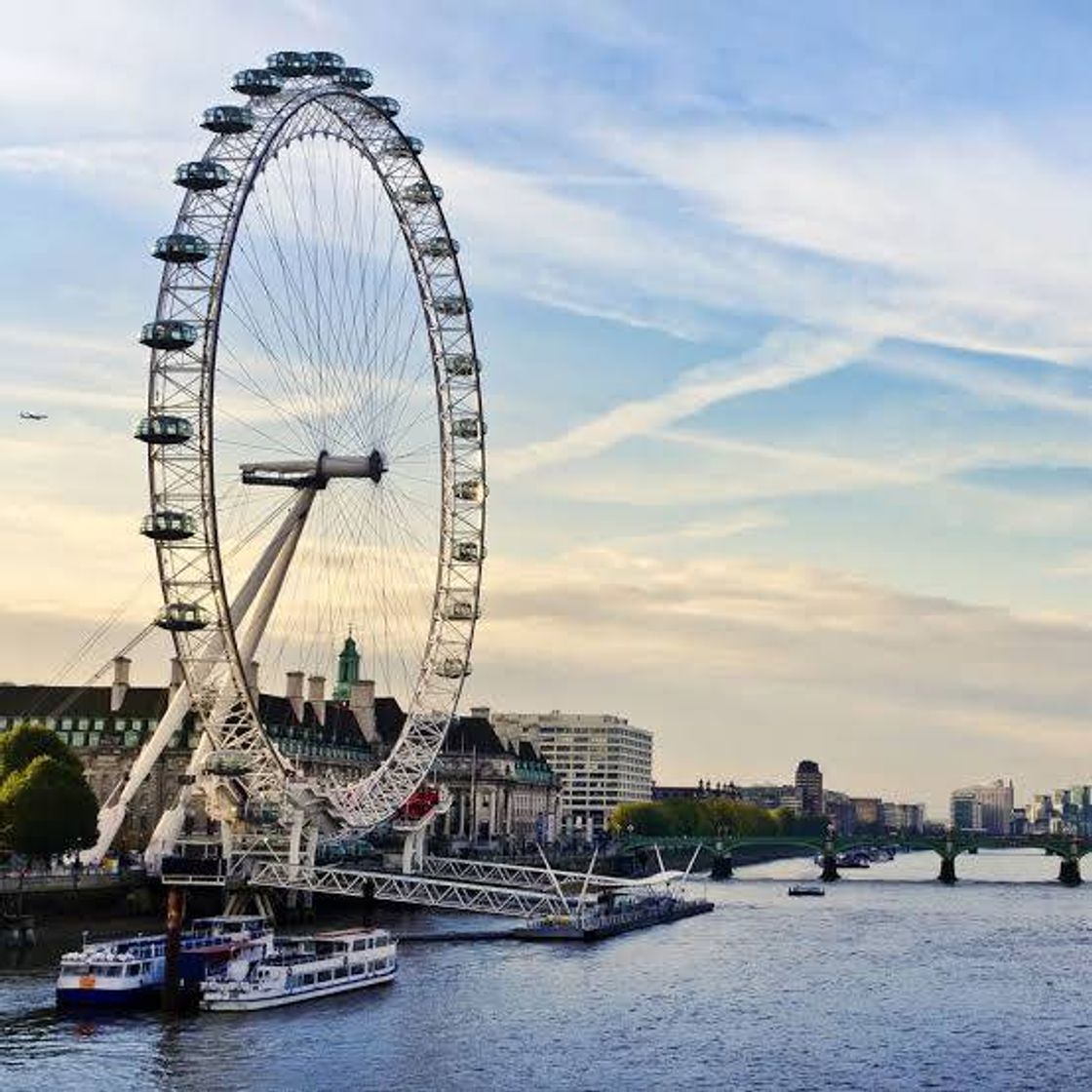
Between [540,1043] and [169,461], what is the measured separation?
109 feet

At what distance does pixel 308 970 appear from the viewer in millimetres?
79000

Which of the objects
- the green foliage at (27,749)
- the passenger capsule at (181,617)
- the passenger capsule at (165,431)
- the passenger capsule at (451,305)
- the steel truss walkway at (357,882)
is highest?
the passenger capsule at (451,305)

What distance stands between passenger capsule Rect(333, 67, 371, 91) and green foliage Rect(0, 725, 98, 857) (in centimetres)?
3745

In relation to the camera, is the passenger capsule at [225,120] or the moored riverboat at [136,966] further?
the passenger capsule at [225,120]

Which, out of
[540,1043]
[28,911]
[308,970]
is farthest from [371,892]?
[540,1043]

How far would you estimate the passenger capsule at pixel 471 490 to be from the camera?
368 ft

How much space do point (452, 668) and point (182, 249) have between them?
32459 millimetres

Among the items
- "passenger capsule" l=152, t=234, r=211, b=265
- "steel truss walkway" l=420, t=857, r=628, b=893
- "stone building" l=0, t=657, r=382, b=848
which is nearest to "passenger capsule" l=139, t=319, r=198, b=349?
"passenger capsule" l=152, t=234, r=211, b=265

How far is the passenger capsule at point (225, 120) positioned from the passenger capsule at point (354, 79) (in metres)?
8.38

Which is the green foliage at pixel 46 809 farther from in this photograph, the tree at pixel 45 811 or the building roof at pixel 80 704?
the building roof at pixel 80 704

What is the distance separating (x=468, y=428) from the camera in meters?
112

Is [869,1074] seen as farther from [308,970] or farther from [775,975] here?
[775,975]

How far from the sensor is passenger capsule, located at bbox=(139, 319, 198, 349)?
8869cm

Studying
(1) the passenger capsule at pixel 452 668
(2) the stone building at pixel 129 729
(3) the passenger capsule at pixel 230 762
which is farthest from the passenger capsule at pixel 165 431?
(2) the stone building at pixel 129 729
